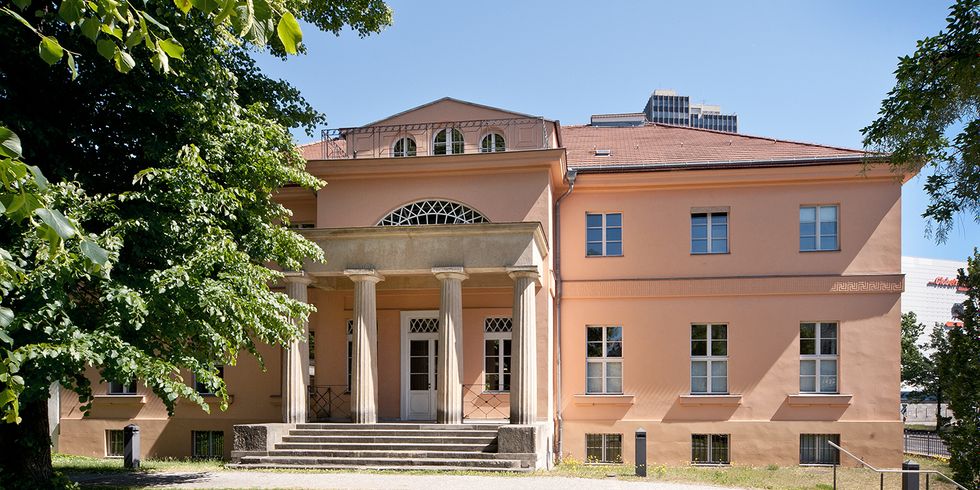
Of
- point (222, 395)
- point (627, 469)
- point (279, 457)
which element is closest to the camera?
point (222, 395)

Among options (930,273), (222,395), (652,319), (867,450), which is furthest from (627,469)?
(930,273)

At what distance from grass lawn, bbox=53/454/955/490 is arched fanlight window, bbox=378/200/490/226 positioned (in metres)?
6.15

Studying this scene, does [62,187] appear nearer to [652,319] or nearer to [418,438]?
[418,438]

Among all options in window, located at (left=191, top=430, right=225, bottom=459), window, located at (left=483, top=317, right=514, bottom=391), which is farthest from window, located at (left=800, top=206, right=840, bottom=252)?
window, located at (left=191, top=430, right=225, bottom=459)

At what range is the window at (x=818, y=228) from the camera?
819 inches

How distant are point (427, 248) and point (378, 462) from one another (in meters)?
4.54

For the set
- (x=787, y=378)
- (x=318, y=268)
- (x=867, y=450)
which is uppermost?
(x=318, y=268)

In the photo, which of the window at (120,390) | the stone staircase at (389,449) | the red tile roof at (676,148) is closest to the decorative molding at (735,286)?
the red tile roof at (676,148)

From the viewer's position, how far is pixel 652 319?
68.6 feet

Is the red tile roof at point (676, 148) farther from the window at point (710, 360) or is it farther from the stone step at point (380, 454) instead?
the stone step at point (380, 454)

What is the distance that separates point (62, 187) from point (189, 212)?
1825 millimetres

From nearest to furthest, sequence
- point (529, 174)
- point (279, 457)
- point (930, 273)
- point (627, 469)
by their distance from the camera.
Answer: point (279, 457)
point (627, 469)
point (529, 174)
point (930, 273)

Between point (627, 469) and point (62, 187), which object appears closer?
point (62, 187)

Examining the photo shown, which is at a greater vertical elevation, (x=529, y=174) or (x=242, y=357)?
(x=529, y=174)
